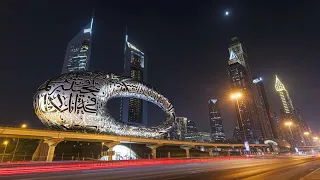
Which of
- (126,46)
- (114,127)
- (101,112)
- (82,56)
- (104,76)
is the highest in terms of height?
(126,46)

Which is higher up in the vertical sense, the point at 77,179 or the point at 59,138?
the point at 59,138

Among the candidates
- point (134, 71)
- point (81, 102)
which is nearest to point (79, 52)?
point (134, 71)

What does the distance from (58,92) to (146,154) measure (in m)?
36.3

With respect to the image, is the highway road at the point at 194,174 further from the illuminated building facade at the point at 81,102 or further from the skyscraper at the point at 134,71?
the skyscraper at the point at 134,71

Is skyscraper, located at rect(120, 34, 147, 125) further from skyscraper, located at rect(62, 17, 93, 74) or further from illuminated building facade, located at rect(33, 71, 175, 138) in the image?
illuminated building facade, located at rect(33, 71, 175, 138)

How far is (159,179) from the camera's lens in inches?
426

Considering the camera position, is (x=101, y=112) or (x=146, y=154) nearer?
(x=101, y=112)

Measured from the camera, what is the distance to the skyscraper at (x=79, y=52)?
14862cm

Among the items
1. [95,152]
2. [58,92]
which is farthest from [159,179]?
[95,152]

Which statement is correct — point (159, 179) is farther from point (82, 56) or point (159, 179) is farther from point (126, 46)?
point (126, 46)

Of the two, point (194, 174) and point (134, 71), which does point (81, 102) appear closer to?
point (194, 174)

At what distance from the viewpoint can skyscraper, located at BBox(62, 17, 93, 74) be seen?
149m

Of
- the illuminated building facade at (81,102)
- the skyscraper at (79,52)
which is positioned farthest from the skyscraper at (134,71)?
the illuminated building facade at (81,102)

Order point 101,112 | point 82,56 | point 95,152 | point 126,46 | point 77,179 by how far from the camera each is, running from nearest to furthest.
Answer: point 77,179 < point 101,112 < point 95,152 < point 82,56 < point 126,46
